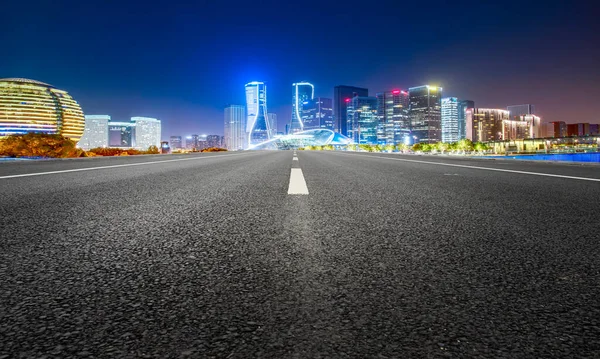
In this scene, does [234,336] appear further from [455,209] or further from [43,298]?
[455,209]

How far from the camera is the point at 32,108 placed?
354ft

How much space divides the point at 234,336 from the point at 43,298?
2.78 ft

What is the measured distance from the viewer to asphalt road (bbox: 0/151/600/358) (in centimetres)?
121

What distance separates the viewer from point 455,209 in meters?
3.70

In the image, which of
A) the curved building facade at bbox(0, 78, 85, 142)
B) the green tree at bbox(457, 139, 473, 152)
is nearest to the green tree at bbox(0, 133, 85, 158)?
the curved building facade at bbox(0, 78, 85, 142)

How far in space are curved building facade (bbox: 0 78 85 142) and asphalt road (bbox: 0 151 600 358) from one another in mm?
117610

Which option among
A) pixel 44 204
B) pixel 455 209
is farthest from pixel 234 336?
pixel 44 204

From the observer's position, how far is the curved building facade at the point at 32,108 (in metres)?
106

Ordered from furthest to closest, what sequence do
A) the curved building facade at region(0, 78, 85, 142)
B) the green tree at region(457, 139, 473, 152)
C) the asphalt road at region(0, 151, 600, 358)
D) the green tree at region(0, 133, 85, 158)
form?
the green tree at region(457, 139, 473, 152), the curved building facade at region(0, 78, 85, 142), the green tree at region(0, 133, 85, 158), the asphalt road at region(0, 151, 600, 358)

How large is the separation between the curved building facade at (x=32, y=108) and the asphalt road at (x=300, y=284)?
117610 mm

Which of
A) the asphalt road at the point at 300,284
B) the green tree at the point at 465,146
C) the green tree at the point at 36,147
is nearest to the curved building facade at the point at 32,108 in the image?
the green tree at the point at 36,147

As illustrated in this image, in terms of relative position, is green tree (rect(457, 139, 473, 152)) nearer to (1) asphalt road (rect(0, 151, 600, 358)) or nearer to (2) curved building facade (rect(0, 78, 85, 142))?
(2) curved building facade (rect(0, 78, 85, 142))

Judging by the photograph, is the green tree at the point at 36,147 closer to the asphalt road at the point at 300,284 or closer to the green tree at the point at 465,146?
the asphalt road at the point at 300,284

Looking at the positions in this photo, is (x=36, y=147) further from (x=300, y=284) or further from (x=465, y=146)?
(x=465, y=146)
